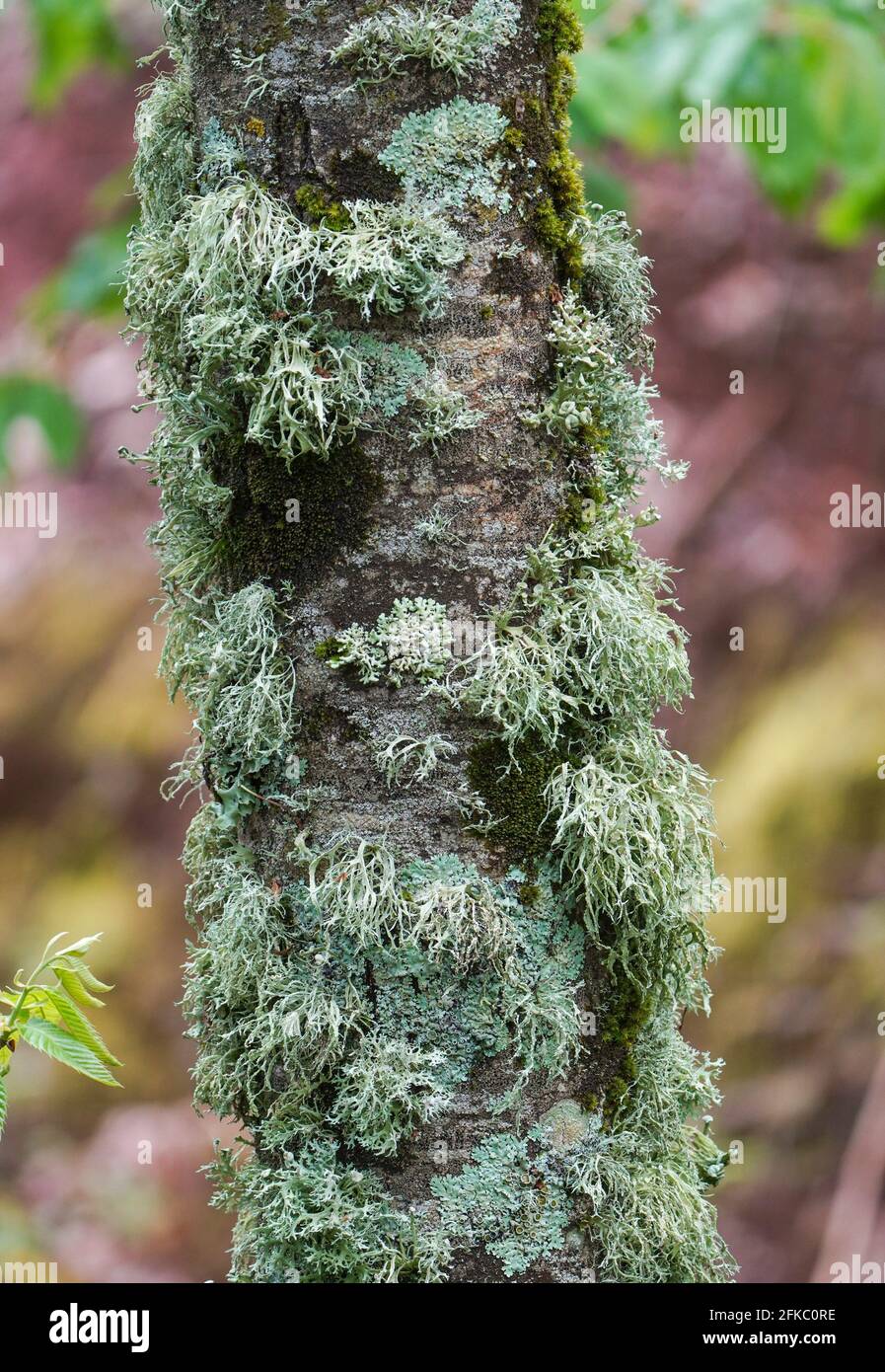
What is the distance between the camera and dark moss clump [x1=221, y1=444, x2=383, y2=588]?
0.94 metres

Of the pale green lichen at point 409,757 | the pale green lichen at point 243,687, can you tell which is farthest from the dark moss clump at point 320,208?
the pale green lichen at point 409,757

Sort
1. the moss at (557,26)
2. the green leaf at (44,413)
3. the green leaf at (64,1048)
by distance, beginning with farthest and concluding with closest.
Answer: the green leaf at (44,413), the moss at (557,26), the green leaf at (64,1048)

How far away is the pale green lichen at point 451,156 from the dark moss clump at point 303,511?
7.8 inches

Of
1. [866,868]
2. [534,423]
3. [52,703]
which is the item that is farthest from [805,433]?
[534,423]

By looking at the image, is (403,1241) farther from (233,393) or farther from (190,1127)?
(190,1127)

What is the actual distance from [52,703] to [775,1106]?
2.45 meters

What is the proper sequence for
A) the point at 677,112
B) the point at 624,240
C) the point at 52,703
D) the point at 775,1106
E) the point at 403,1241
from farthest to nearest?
the point at 52,703, the point at 775,1106, the point at 677,112, the point at 624,240, the point at 403,1241

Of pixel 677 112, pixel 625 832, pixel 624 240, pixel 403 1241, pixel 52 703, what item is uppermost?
pixel 677 112

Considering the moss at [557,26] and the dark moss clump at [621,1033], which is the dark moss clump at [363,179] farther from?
the dark moss clump at [621,1033]

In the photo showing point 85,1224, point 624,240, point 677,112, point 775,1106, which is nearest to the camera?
point 624,240

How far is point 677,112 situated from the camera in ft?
8.17

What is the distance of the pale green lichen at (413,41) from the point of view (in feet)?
3.00

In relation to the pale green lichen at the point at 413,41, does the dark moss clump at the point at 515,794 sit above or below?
below

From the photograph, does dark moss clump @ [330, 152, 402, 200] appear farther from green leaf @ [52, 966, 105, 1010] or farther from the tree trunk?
green leaf @ [52, 966, 105, 1010]
